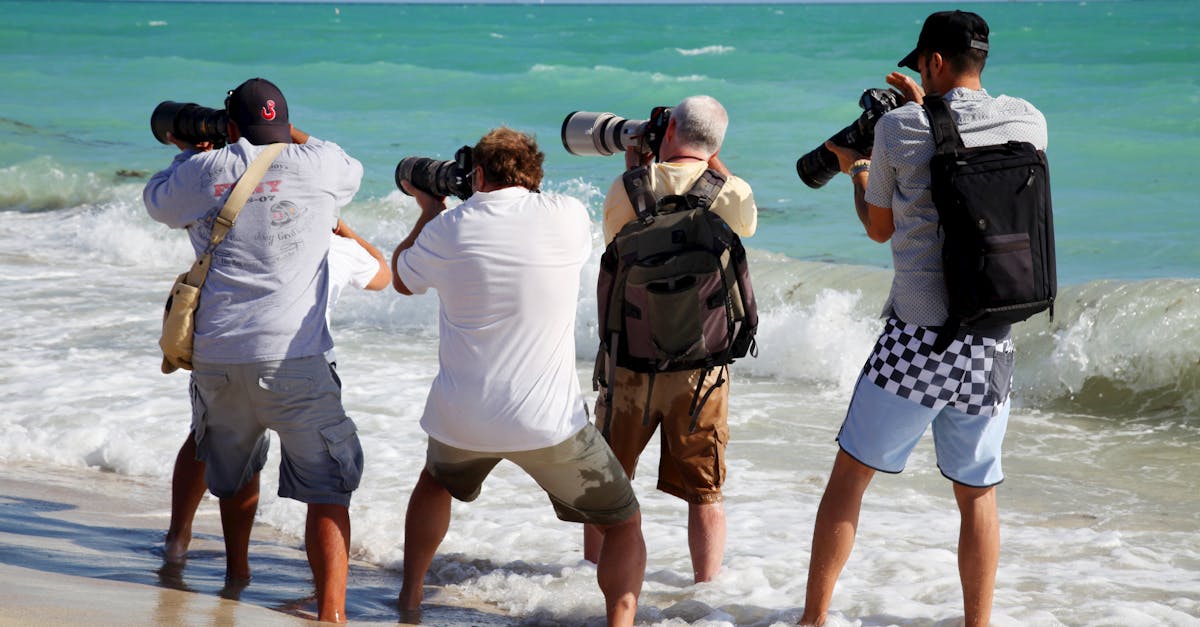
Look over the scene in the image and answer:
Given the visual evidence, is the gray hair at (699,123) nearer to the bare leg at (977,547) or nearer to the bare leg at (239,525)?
the bare leg at (977,547)

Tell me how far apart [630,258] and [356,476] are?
3.39 ft

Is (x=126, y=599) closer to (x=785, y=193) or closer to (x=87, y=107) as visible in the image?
(x=785, y=193)

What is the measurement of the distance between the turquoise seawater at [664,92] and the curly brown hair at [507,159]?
9.46 meters

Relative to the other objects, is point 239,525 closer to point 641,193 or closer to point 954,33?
point 641,193

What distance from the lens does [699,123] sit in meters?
3.83

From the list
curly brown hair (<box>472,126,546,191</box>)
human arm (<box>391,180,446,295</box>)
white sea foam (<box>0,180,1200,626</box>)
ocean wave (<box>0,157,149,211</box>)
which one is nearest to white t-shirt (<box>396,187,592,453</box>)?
curly brown hair (<box>472,126,546,191</box>)

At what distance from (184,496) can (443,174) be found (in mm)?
1502

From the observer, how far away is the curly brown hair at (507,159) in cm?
333

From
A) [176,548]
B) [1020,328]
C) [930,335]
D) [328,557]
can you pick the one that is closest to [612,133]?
[930,335]

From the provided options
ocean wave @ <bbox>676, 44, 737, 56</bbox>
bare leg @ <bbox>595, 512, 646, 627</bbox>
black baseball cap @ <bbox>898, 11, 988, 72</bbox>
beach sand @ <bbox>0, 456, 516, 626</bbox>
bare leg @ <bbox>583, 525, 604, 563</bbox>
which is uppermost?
ocean wave @ <bbox>676, 44, 737, 56</bbox>

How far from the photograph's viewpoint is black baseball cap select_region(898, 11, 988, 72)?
10.7 ft

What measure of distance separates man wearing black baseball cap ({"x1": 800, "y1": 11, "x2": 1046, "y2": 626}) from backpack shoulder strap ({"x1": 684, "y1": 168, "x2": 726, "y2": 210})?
455mm

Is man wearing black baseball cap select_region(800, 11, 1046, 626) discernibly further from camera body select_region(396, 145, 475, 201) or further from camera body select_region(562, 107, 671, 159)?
camera body select_region(396, 145, 475, 201)

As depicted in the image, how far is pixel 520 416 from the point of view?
3273 millimetres
